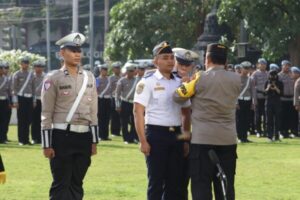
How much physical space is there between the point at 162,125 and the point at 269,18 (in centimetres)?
2607

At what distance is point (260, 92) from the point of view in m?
31.3

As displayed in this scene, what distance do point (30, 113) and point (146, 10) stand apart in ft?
63.8

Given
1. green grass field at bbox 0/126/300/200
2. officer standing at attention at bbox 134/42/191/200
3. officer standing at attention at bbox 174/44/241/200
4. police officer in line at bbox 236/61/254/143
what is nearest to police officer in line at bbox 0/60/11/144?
green grass field at bbox 0/126/300/200

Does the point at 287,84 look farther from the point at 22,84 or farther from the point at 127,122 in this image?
the point at 22,84

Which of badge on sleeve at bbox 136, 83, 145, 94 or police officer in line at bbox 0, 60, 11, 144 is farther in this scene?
police officer in line at bbox 0, 60, 11, 144

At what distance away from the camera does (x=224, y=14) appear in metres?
37.5

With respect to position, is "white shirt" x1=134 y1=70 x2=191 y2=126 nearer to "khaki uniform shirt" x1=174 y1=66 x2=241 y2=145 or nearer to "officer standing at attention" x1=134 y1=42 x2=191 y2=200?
"officer standing at attention" x1=134 y1=42 x2=191 y2=200

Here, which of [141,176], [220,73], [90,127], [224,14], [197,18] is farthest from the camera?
[197,18]

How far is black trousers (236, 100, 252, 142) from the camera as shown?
29.1 meters

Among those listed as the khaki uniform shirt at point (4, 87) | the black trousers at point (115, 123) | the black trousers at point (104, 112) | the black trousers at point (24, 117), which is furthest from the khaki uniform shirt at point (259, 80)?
the khaki uniform shirt at point (4, 87)

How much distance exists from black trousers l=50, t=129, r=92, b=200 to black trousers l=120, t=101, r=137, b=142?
649 inches

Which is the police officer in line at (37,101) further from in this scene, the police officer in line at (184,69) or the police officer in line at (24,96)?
the police officer in line at (184,69)

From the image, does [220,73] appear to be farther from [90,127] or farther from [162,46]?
[90,127]

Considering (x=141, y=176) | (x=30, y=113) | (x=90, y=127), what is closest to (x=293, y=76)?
(x=30, y=113)
